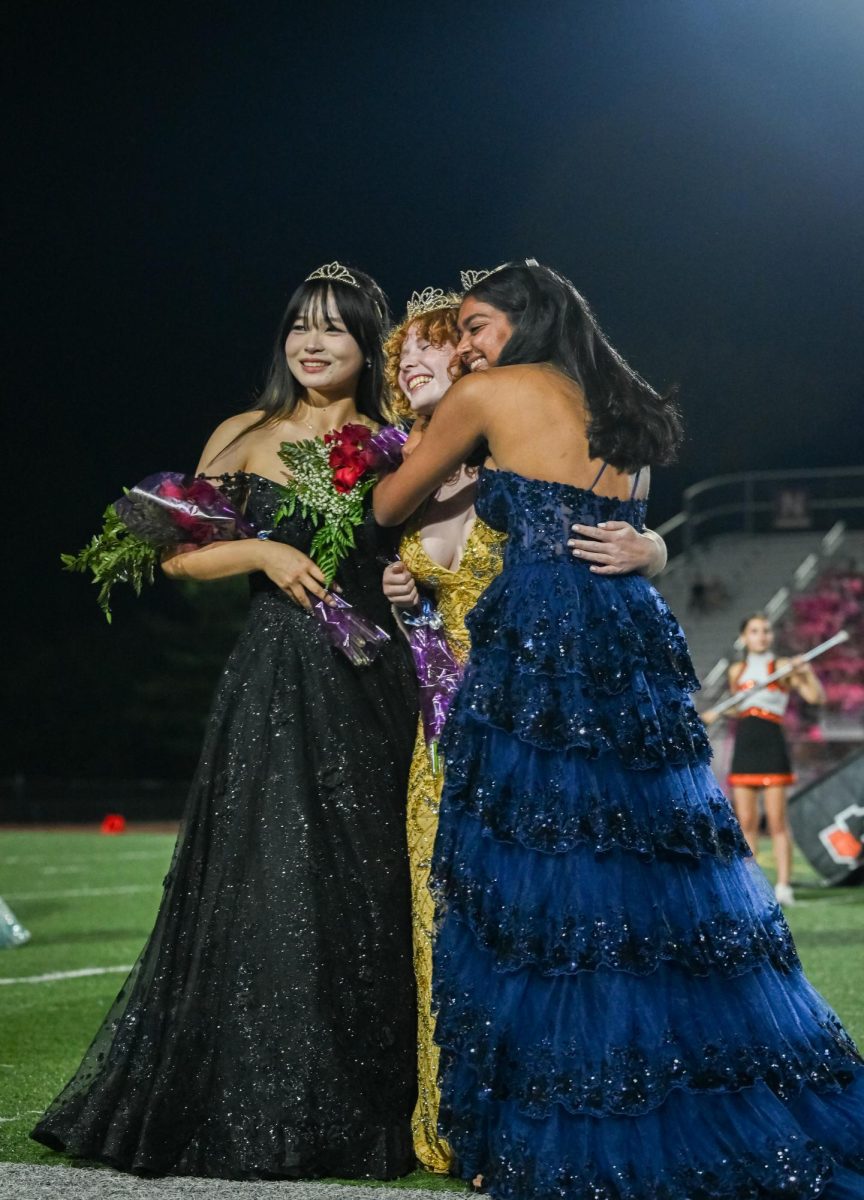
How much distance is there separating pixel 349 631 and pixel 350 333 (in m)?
0.84

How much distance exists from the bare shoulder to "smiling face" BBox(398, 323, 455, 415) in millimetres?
423

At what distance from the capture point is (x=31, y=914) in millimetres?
11094

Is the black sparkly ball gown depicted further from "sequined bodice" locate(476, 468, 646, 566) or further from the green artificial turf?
"sequined bodice" locate(476, 468, 646, 566)

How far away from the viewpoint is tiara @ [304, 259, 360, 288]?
4281mm

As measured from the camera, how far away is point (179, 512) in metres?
3.97

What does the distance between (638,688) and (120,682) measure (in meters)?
40.0

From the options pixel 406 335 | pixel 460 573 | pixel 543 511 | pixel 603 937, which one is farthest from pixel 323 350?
pixel 603 937

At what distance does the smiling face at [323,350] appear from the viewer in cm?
420

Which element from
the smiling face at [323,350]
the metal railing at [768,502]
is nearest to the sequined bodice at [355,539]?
the smiling face at [323,350]

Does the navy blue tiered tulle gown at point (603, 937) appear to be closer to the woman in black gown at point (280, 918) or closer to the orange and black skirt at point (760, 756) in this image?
the woman in black gown at point (280, 918)

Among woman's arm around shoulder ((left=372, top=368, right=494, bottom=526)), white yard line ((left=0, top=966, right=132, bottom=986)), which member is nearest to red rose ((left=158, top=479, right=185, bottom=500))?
woman's arm around shoulder ((left=372, top=368, right=494, bottom=526))

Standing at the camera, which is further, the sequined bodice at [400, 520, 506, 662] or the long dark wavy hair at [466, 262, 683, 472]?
the sequined bodice at [400, 520, 506, 662]

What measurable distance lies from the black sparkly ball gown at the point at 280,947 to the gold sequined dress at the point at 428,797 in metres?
0.04

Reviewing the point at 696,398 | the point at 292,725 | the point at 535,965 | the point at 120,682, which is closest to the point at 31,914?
the point at 292,725
